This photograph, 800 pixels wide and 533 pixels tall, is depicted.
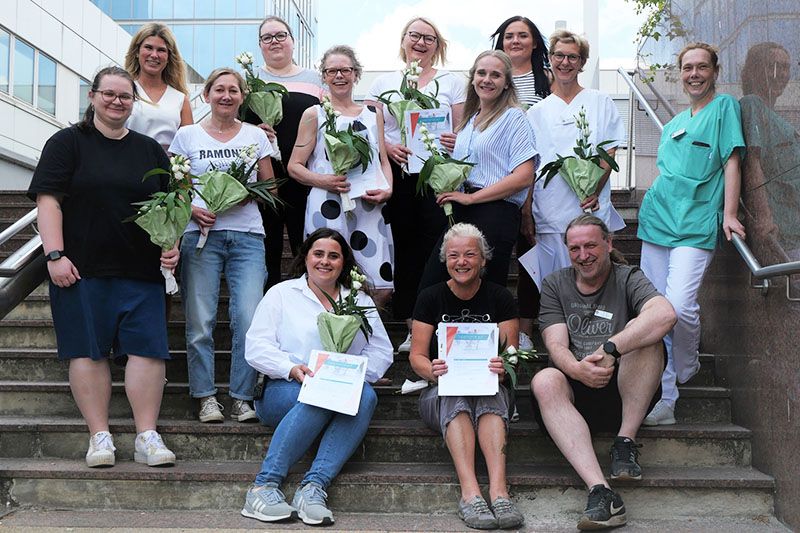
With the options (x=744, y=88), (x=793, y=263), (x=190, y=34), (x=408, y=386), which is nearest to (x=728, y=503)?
(x=793, y=263)

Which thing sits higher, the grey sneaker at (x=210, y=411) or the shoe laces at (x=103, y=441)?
the grey sneaker at (x=210, y=411)

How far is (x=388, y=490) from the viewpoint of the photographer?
389cm

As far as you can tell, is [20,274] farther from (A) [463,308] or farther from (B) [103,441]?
(A) [463,308]

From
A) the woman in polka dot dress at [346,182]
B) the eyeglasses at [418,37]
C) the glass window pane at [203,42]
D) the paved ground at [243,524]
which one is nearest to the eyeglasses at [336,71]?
the woman in polka dot dress at [346,182]

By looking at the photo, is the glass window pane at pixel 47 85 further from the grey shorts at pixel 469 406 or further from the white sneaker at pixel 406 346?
the grey shorts at pixel 469 406

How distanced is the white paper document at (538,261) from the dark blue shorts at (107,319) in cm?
206

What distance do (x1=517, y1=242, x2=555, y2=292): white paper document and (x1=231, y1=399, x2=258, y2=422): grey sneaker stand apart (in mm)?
1733

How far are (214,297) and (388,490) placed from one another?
143cm

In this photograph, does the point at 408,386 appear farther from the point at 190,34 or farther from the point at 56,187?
the point at 190,34

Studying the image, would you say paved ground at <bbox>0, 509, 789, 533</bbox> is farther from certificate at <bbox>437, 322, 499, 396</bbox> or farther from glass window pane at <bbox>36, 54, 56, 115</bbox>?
glass window pane at <bbox>36, 54, 56, 115</bbox>

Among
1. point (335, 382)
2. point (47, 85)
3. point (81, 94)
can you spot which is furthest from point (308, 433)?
point (81, 94)

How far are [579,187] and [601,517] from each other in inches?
73.1

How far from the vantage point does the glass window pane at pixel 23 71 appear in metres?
14.8

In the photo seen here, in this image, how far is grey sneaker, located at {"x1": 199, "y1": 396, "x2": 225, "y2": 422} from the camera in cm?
432
